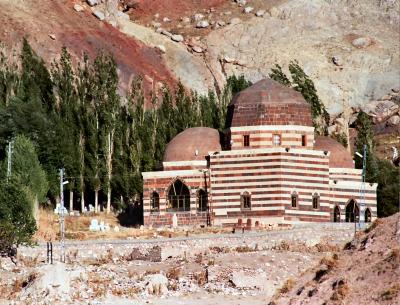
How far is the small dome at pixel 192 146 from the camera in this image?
63.2m

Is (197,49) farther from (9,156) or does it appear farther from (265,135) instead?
(9,156)

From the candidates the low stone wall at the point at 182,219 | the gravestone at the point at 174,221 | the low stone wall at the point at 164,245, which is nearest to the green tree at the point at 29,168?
the low stone wall at the point at 182,219

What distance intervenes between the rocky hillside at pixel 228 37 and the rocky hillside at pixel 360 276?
80.0 meters

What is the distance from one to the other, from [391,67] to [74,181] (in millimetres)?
48243

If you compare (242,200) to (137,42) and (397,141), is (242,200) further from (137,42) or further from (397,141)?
(137,42)

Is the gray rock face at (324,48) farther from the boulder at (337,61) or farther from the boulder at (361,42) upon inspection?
the boulder at (361,42)

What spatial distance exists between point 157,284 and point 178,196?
55.6 feet

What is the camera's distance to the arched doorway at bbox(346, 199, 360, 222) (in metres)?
63.3

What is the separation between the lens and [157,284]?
149ft

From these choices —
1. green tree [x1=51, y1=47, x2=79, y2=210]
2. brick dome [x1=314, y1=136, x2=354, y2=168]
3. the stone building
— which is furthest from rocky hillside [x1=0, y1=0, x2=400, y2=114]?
the stone building

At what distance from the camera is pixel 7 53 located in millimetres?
101562

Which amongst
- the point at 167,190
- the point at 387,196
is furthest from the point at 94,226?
the point at 387,196

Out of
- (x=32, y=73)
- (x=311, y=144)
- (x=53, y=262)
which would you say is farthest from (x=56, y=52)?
(x=53, y=262)

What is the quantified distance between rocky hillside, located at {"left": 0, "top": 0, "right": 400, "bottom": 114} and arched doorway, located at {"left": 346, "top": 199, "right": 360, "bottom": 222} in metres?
43.2
